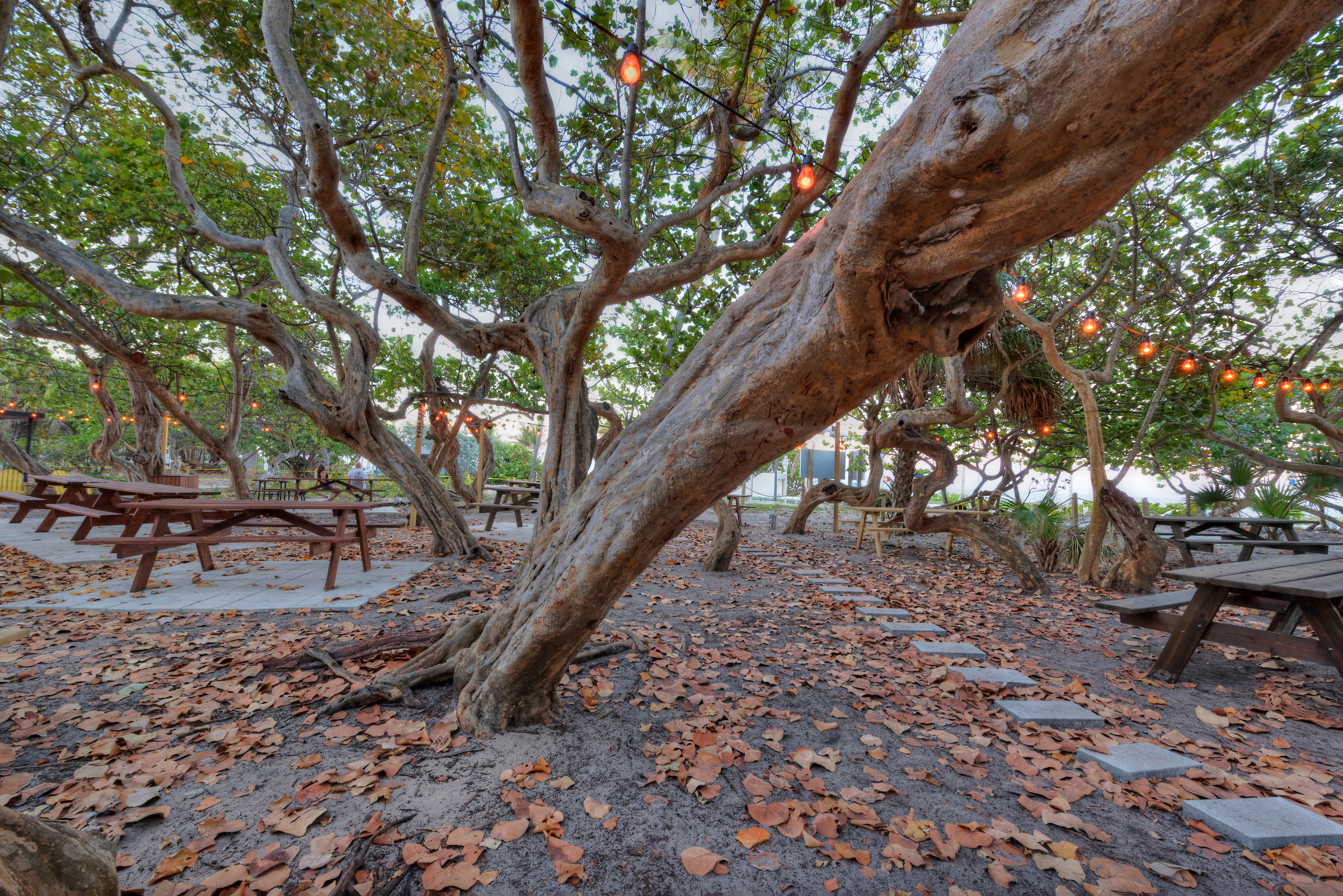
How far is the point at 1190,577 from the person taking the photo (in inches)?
123

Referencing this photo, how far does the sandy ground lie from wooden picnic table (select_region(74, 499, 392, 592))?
799 millimetres

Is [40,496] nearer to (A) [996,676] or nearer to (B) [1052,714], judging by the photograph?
(A) [996,676]

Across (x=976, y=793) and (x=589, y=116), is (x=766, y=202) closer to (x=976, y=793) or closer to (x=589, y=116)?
(x=589, y=116)

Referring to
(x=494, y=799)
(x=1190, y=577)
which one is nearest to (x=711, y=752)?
(x=494, y=799)

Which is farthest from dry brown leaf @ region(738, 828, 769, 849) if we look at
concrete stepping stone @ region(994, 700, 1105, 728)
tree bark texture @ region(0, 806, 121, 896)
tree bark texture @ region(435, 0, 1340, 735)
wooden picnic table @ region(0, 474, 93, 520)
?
wooden picnic table @ region(0, 474, 93, 520)

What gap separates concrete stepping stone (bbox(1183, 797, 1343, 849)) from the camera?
67.7 inches

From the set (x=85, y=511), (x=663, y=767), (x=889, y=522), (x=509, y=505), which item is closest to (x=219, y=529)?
(x=85, y=511)

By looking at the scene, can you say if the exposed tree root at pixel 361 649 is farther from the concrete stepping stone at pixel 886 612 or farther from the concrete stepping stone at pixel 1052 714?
the concrete stepping stone at pixel 886 612

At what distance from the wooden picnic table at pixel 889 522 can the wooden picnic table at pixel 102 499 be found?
8.42 metres

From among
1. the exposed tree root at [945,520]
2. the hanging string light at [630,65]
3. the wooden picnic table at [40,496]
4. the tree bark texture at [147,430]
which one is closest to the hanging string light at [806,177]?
the hanging string light at [630,65]

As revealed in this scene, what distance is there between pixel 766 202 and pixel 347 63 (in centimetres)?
481

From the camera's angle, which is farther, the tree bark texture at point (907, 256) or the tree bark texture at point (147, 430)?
the tree bark texture at point (147, 430)

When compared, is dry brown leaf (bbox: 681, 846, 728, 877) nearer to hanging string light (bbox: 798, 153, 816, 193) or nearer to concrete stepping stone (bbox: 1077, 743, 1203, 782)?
concrete stepping stone (bbox: 1077, 743, 1203, 782)

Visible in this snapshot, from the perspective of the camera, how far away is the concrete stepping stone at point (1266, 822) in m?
1.72
